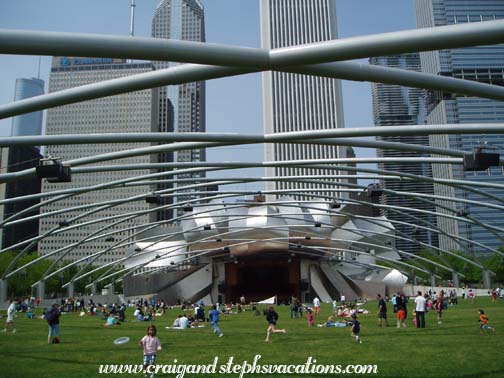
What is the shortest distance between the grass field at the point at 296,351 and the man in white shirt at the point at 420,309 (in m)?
0.43

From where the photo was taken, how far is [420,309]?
2161cm

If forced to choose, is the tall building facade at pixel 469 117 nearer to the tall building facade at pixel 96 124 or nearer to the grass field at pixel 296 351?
the tall building facade at pixel 96 124

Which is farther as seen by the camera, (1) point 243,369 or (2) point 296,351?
(2) point 296,351

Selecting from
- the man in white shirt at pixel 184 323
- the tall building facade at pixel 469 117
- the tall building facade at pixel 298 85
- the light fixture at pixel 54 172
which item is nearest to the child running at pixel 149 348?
the light fixture at pixel 54 172

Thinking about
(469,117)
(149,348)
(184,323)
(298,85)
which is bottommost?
(184,323)

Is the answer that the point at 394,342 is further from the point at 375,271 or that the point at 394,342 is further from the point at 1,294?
the point at 375,271

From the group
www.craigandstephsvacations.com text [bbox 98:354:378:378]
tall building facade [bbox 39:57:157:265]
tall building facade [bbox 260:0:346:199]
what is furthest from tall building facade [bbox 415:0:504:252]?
www.craigandstephsvacations.com text [bbox 98:354:378:378]

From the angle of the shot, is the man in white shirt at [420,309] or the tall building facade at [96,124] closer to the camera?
the man in white shirt at [420,309]

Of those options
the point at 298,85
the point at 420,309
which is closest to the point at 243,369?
the point at 420,309

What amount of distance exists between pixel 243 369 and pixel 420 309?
1159 cm

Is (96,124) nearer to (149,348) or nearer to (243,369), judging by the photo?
(149,348)

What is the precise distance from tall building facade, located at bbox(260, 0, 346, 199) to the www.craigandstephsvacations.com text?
449 ft

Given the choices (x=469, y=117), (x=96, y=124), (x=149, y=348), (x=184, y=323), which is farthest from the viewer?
(x=96, y=124)

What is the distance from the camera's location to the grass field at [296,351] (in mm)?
12547
